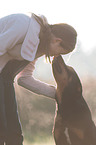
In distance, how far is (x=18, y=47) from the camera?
4.99 feet

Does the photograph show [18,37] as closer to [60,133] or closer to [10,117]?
[10,117]

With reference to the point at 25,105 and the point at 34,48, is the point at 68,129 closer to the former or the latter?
the point at 34,48

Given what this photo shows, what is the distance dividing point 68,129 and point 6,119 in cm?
56

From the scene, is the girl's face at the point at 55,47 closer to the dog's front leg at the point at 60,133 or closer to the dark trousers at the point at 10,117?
the dark trousers at the point at 10,117

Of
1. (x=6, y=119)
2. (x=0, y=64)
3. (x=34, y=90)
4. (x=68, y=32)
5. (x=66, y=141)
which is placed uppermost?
(x=68, y=32)

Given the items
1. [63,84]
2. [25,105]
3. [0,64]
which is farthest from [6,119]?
[25,105]

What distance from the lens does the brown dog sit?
1.86 m

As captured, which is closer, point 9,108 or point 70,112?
point 9,108

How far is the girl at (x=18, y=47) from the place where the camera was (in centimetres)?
143

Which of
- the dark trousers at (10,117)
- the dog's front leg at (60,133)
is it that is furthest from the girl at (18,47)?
the dog's front leg at (60,133)

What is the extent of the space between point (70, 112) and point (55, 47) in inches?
24.8

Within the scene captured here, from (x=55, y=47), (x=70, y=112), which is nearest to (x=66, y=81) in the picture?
(x=70, y=112)

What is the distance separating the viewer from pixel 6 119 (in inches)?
67.2

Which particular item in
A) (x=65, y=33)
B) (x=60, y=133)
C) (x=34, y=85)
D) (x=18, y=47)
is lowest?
(x=60, y=133)
